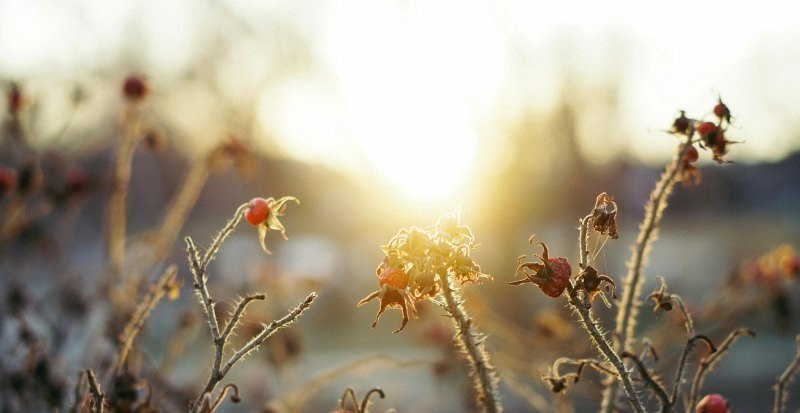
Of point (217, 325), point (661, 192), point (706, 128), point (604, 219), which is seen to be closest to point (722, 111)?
point (706, 128)

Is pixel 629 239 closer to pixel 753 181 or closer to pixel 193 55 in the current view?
pixel 753 181

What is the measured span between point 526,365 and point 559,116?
1333 centimetres

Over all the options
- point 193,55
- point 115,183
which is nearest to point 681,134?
point 115,183

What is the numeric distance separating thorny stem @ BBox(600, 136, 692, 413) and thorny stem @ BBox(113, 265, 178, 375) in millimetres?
964

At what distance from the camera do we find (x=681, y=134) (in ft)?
5.00

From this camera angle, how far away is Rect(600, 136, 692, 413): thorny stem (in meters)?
1.50

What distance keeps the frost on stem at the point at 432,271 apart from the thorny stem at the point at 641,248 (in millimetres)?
376

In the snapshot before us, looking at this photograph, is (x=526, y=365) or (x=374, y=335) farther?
(x=374, y=335)

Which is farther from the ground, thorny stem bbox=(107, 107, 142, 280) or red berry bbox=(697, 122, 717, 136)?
thorny stem bbox=(107, 107, 142, 280)

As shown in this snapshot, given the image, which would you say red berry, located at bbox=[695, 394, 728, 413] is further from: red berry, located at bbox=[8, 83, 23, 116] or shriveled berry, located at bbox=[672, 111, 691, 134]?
red berry, located at bbox=[8, 83, 23, 116]

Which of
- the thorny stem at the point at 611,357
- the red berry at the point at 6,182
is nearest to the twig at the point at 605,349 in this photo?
the thorny stem at the point at 611,357

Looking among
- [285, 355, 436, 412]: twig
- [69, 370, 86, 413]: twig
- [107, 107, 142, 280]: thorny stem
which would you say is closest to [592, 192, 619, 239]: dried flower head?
[285, 355, 436, 412]: twig

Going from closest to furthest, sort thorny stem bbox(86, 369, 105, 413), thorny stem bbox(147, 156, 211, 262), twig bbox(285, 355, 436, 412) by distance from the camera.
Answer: thorny stem bbox(86, 369, 105, 413)
twig bbox(285, 355, 436, 412)
thorny stem bbox(147, 156, 211, 262)

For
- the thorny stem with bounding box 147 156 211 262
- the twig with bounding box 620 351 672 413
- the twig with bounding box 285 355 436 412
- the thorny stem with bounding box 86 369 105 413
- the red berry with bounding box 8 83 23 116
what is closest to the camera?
the twig with bounding box 620 351 672 413
